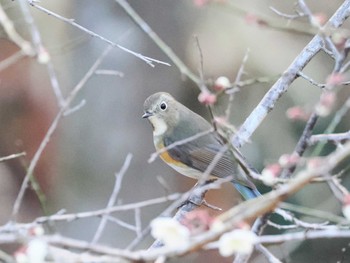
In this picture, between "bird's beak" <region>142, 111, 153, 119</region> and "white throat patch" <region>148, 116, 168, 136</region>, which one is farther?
"white throat patch" <region>148, 116, 168, 136</region>

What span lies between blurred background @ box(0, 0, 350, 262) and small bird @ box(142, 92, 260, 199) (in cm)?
328

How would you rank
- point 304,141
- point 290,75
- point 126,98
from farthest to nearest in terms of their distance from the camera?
point 126,98 < point 290,75 < point 304,141

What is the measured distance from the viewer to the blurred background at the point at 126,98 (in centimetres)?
868

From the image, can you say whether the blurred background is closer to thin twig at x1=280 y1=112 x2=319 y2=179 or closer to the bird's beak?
the bird's beak

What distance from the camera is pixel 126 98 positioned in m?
9.10

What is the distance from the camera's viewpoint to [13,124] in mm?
9758

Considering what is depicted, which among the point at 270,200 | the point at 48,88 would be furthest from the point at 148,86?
the point at 270,200

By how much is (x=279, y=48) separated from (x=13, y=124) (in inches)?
121

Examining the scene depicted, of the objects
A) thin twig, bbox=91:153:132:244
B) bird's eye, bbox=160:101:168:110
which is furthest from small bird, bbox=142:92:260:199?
thin twig, bbox=91:153:132:244

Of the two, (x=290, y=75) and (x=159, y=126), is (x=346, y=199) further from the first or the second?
(x=159, y=126)

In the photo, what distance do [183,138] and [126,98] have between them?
408 cm

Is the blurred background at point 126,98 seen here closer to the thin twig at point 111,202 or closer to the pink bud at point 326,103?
the thin twig at point 111,202

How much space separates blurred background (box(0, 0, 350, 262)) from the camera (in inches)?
342

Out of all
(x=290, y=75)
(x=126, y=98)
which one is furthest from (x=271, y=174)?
(x=126, y=98)
